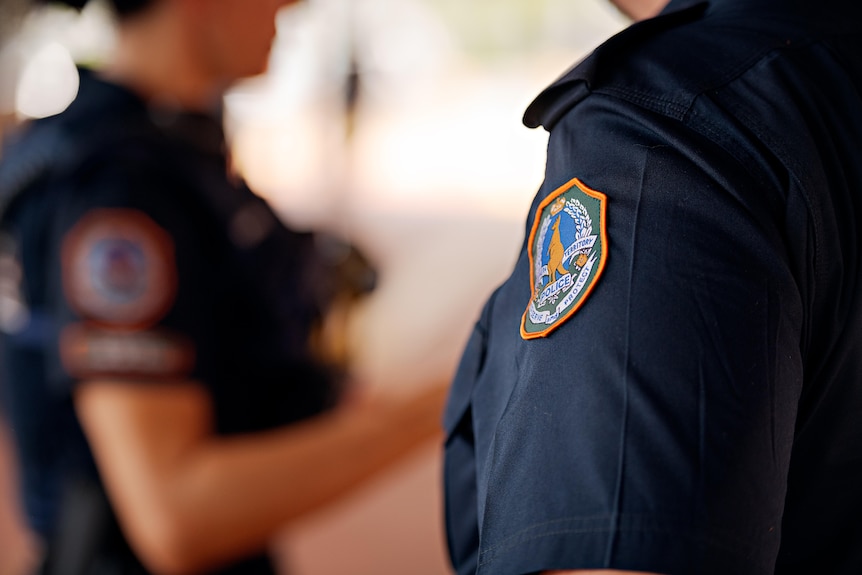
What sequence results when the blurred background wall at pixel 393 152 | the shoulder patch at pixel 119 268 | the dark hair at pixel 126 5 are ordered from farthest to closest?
the blurred background wall at pixel 393 152
the dark hair at pixel 126 5
the shoulder patch at pixel 119 268

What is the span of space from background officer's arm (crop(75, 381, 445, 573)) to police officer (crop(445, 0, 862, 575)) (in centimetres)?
56

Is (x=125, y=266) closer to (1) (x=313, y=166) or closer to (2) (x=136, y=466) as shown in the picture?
(2) (x=136, y=466)

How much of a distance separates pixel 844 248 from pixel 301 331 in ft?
2.59

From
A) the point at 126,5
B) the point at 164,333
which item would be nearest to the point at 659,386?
the point at 164,333

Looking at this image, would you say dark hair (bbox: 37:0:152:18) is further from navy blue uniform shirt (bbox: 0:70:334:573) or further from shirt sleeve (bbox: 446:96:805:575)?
Answer: shirt sleeve (bbox: 446:96:805:575)

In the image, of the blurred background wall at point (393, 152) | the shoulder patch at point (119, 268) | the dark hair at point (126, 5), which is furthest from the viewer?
the blurred background wall at point (393, 152)

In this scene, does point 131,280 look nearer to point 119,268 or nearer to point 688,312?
point 119,268

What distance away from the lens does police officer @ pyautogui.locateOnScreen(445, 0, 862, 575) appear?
30 centimetres

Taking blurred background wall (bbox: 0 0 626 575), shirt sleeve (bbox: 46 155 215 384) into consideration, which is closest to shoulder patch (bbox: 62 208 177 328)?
shirt sleeve (bbox: 46 155 215 384)

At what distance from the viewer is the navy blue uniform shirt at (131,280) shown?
33.1 inches

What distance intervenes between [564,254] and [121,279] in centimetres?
62

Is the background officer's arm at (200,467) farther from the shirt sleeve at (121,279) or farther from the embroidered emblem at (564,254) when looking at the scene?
the embroidered emblem at (564,254)

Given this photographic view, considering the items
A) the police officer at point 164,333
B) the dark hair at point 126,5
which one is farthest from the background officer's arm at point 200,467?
the dark hair at point 126,5

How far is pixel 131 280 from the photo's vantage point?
2.75ft
